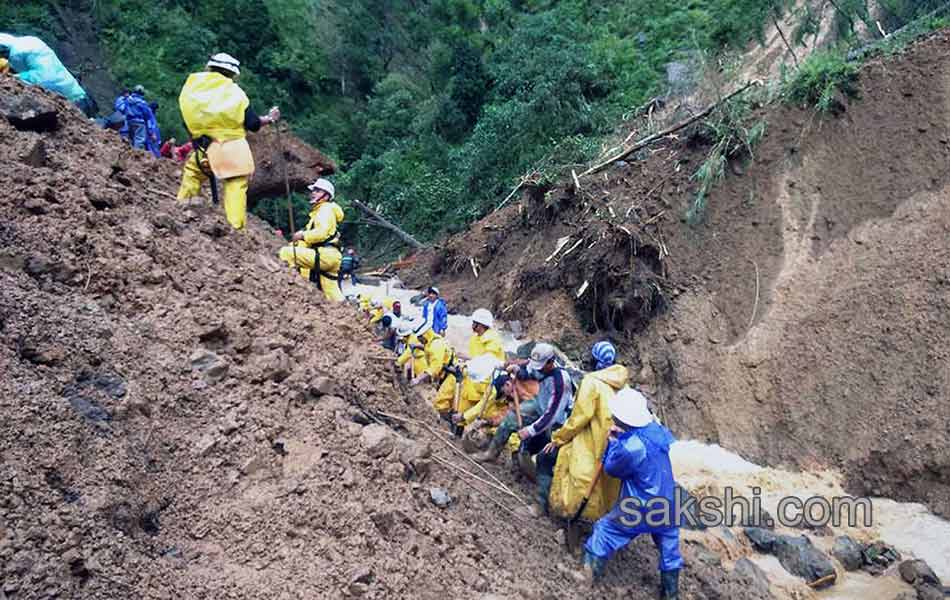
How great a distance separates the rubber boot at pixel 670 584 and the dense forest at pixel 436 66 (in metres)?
10.0

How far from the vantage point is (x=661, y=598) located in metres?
5.09

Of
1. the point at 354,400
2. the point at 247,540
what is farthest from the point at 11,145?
the point at 247,540

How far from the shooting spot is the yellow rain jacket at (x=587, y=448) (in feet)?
16.2

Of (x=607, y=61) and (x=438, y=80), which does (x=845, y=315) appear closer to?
(x=607, y=61)

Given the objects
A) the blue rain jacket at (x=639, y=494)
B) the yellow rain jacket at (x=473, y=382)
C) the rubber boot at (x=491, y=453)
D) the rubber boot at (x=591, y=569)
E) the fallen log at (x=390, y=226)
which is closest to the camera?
the blue rain jacket at (x=639, y=494)

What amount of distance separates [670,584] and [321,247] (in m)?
4.13

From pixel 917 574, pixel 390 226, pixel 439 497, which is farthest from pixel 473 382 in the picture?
pixel 390 226

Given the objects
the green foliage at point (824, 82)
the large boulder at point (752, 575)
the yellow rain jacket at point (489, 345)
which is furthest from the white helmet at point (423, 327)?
the green foliage at point (824, 82)

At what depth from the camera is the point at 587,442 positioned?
5020 mm

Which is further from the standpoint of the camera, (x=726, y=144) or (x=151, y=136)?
(x=726, y=144)

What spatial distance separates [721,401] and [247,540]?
7.34 meters

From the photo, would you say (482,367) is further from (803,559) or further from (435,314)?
(435,314)

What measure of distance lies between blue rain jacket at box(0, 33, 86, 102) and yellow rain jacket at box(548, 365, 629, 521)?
5.95m

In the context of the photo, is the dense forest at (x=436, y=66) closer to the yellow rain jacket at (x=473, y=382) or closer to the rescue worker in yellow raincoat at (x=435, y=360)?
the rescue worker in yellow raincoat at (x=435, y=360)
